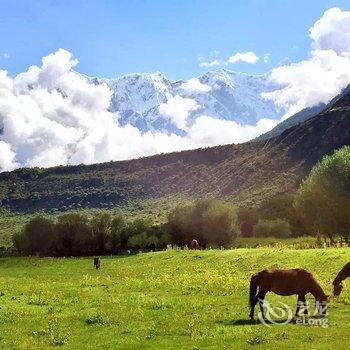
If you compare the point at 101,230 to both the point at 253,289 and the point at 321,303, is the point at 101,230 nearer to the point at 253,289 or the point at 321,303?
the point at 253,289

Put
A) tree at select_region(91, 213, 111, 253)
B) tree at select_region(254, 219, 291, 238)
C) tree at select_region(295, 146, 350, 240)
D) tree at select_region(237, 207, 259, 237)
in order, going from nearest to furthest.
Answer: tree at select_region(295, 146, 350, 240)
tree at select_region(254, 219, 291, 238)
tree at select_region(91, 213, 111, 253)
tree at select_region(237, 207, 259, 237)

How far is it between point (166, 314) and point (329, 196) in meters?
53.2

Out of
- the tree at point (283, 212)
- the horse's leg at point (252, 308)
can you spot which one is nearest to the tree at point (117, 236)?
the tree at point (283, 212)

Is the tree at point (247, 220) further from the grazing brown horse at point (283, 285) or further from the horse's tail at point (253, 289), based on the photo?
the horse's tail at point (253, 289)

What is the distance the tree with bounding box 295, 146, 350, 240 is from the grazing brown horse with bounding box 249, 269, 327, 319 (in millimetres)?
51049

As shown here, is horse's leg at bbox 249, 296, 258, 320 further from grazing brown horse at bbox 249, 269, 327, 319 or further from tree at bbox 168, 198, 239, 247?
tree at bbox 168, 198, 239, 247

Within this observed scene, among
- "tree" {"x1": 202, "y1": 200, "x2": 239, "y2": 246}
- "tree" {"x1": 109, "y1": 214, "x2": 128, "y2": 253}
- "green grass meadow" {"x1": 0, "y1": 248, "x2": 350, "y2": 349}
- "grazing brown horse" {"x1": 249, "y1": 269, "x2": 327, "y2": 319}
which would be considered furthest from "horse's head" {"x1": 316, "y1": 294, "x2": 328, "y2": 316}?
"tree" {"x1": 109, "y1": 214, "x2": 128, "y2": 253}

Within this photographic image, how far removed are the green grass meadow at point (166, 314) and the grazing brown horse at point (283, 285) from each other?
1456 millimetres

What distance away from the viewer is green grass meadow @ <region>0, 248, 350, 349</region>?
22266mm

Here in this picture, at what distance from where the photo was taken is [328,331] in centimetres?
2267

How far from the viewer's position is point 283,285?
26.7 meters

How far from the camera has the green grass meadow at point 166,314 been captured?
73.0ft

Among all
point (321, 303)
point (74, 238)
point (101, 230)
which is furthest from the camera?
point (101, 230)

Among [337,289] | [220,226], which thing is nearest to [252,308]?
[337,289]
